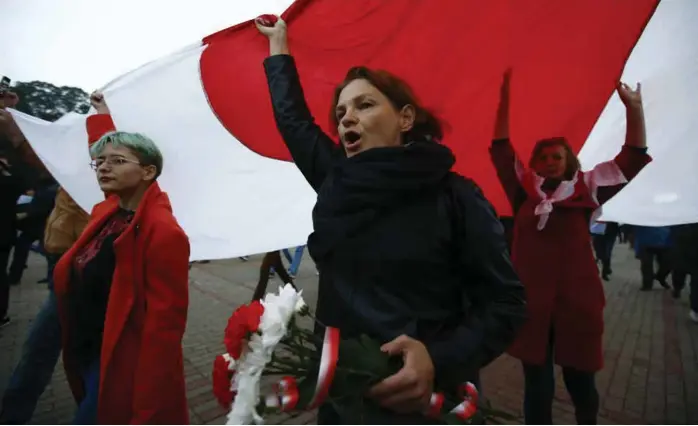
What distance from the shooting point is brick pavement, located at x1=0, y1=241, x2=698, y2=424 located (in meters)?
3.29

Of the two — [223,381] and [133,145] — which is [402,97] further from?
[133,145]

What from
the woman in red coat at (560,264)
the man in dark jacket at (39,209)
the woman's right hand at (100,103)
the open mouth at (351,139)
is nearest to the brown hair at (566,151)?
the woman in red coat at (560,264)

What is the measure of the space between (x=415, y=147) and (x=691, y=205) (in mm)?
2149

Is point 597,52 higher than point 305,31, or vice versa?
point 305,31

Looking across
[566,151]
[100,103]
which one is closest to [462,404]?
[566,151]

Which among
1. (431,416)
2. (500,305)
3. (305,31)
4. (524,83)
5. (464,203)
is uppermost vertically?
(305,31)

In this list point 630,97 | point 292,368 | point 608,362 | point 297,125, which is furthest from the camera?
point 608,362

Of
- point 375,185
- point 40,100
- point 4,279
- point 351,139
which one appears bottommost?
point 4,279

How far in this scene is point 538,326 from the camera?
2.39 meters

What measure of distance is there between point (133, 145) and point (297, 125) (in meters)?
0.94

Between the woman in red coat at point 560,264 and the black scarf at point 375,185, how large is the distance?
120 cm

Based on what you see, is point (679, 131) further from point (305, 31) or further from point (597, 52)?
point (305, 31)

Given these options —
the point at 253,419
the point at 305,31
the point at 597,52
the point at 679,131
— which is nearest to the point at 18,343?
the point at 305,31

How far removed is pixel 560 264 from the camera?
7.84ft
